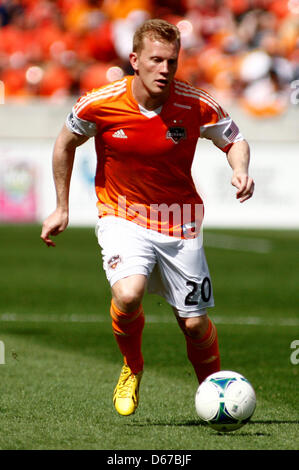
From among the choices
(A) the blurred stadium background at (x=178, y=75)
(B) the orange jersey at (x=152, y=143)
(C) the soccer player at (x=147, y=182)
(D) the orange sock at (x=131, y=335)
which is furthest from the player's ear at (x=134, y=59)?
(A) the blurred stadium background at (x=178, y=75)

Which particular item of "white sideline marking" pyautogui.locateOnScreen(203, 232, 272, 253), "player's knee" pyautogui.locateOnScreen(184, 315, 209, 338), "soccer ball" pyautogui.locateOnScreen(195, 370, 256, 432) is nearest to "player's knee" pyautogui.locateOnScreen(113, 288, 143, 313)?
"player's knee" pyautogui.locateOnScreen(184, 315, 209, 338)

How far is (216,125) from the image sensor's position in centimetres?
512

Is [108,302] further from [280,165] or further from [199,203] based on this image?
[280,165]

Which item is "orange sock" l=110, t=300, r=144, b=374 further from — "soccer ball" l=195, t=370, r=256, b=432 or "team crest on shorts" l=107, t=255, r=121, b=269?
"soccer ball" l=195, t=370, r=256, b=432

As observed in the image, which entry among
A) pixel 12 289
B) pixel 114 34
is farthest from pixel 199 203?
pixel 114 34

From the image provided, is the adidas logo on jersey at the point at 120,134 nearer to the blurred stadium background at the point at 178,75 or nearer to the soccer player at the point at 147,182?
the soccer player at the point at 147,182

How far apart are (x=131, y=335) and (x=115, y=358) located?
6.92ft

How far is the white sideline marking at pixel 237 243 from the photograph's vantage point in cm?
1652

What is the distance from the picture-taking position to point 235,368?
6793 mm

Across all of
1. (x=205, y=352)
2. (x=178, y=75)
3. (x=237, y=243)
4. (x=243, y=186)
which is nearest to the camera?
(x=243, y=186)

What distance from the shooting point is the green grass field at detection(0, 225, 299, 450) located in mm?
4486

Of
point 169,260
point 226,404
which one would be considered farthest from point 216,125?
point 226,404

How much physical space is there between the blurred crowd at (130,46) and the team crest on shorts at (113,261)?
14896 millimetres

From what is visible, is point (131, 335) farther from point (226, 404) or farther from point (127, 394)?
point (226, 404)
